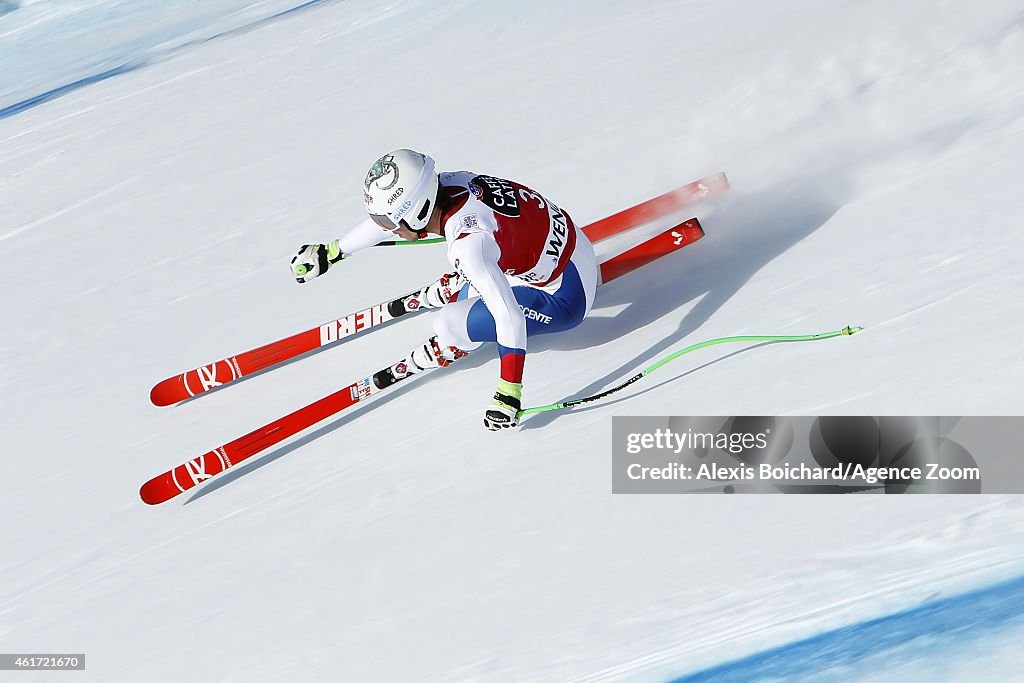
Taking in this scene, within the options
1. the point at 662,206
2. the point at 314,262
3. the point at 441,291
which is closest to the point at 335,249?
the point at 314,262

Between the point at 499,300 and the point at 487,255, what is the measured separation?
0.51ft

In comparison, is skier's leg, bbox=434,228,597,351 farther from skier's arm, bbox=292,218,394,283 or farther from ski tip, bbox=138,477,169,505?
ski tip, bbox=138,477,169,505

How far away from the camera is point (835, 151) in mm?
4699

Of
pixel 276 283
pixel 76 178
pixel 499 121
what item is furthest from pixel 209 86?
pixel 276 283

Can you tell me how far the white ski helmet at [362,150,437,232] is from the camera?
3283 millimetres

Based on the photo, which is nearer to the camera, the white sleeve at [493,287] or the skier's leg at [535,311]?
the white sleeve at [493,287]

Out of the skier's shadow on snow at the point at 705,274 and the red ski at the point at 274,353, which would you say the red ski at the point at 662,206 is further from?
the red ski at the point at 274,353

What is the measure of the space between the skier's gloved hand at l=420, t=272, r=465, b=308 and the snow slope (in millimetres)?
113

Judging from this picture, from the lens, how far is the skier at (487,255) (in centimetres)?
324

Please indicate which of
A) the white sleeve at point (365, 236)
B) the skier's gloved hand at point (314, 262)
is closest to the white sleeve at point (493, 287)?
the white sleeve at point (365, 236)

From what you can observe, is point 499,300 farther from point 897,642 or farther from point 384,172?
point 897,642

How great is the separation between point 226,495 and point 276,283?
155 centimetres

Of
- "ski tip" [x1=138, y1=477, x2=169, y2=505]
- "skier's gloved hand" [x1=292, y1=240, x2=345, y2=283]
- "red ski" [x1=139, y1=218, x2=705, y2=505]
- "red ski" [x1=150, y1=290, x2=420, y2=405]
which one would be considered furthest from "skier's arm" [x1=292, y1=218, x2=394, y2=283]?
"ski tip" [x1=138, y1=477, x2=169, y2=505]

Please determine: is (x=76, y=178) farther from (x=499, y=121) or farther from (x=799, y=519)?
(x=799, y=519)
